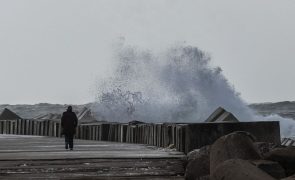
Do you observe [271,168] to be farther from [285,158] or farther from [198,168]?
[198,168]

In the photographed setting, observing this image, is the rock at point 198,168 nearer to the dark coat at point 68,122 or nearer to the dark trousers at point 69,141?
the dark trousers at point 69,141

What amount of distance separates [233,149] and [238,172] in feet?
4.75

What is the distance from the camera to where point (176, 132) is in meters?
12.4

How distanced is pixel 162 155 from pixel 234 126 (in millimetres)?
1893

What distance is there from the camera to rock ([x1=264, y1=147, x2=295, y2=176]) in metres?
7.82

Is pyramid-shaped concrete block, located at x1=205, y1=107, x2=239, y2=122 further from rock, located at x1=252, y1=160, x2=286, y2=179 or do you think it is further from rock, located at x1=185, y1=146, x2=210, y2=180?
rock, located at x1=252, y1=160, x2=286, y2=179

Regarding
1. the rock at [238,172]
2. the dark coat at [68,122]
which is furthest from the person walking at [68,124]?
the rock at [238,172]

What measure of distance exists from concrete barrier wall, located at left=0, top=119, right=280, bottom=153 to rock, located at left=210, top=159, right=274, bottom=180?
522cm

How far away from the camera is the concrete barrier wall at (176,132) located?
38.4 feet

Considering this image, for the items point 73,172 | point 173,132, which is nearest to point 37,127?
point 173,132

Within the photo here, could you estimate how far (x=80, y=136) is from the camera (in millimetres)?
20781

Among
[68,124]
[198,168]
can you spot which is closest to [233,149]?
[198,168]

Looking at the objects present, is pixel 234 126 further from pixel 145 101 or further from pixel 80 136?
pixel 145 101

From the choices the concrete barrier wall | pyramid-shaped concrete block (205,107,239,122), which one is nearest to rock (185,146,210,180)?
the concrete barrier wall
